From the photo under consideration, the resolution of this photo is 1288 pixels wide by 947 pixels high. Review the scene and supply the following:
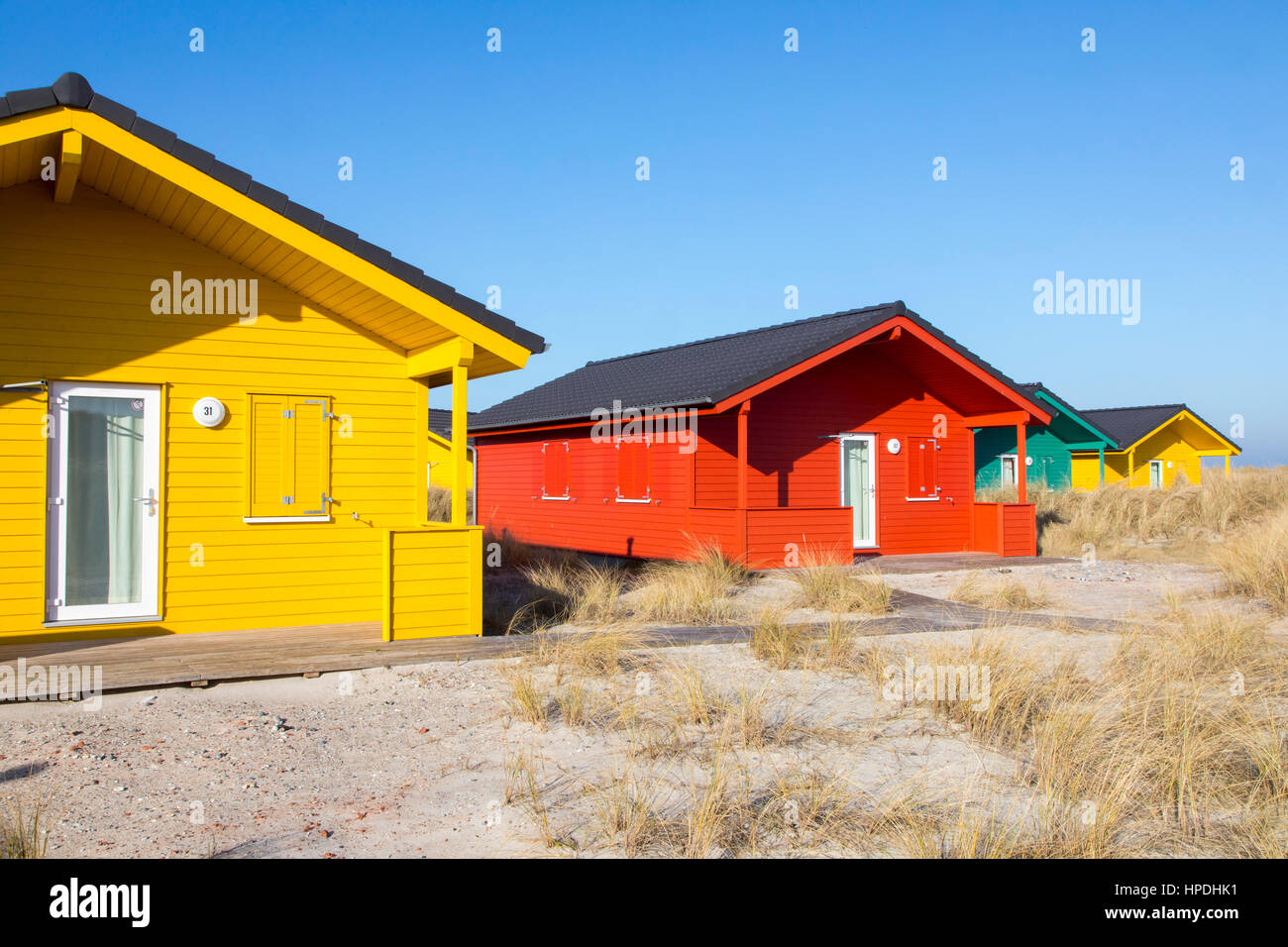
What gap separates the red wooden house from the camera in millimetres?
14039

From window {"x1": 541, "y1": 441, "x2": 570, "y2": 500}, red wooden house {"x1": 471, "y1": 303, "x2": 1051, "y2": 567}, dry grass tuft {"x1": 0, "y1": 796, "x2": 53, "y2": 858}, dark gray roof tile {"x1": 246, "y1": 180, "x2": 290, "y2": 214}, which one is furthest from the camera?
window {"x1": 541, "y1": 441, "x2": 570, "y2": 500}

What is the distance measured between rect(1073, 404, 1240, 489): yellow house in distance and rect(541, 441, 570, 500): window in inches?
791

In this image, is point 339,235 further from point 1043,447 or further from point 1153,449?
point 1153,449

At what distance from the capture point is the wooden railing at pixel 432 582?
755cm

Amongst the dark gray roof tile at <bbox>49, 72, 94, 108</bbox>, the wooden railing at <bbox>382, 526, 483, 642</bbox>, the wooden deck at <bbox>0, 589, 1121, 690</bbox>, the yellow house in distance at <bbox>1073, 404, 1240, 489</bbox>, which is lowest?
A: the wooden deck at <bbox>0, 589, 1121, 690</bbox>

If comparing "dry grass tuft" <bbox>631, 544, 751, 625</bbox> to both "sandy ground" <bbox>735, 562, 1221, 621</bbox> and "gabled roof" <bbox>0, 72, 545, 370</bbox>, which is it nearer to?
"sandy ground" <bbox>735, 562, 1221, 621</bbox>

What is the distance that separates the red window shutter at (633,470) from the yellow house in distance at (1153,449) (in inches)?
810

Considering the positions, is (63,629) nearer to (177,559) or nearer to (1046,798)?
(177,559)

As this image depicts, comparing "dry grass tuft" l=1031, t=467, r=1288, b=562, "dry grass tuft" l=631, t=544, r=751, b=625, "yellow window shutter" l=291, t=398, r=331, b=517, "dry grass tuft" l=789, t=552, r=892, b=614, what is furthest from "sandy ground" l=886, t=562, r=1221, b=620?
"yellow window shutter" l=291, t=398, r=331, b=517

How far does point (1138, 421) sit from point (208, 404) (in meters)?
32.7

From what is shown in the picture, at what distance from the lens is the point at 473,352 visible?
8.12 meters
